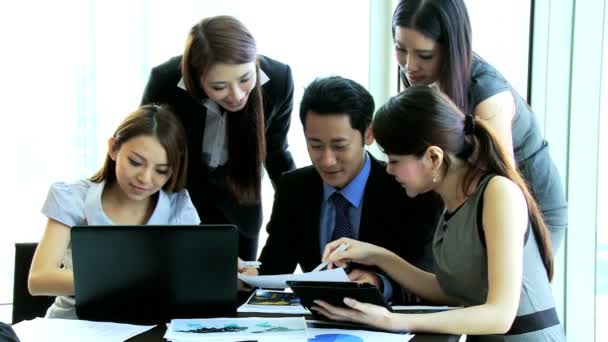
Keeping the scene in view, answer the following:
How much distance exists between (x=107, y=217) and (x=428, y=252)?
89 cm

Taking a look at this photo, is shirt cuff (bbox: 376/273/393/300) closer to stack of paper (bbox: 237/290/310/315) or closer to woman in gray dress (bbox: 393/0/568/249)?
stack of paper (bbox: 237/290/310/315)

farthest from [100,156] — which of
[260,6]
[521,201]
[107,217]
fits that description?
[521,201]

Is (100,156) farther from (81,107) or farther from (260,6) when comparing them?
(260,6)

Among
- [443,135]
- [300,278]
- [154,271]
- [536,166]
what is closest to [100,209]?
[154,271]

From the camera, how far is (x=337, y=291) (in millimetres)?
1520

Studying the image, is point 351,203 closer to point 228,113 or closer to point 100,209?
point 228,113

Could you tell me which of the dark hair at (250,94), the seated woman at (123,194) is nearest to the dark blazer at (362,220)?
the dark hair at (250,94)

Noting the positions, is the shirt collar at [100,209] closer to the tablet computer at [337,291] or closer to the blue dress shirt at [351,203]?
the blue dress shirt at [351,203]

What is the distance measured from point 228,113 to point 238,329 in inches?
38.0

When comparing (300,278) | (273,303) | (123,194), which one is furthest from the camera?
(123,194)

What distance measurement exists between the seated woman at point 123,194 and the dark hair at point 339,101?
1.23ft

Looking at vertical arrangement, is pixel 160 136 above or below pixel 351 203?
above

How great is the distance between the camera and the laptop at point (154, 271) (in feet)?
5.22

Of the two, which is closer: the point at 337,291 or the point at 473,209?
the point at 337,291
